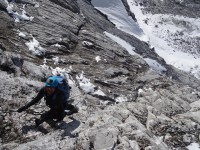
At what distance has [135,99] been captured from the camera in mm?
16719

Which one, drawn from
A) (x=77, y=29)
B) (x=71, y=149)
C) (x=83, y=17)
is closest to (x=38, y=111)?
(x=71, y=149)

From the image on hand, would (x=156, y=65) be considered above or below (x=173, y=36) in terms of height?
above

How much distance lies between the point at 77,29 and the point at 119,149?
1463 cm

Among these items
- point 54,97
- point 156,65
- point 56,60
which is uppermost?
point 54,97

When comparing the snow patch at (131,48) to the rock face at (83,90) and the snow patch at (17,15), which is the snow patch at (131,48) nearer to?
the rock face at (83,90)

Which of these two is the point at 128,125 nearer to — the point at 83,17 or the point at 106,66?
the point at 106,66

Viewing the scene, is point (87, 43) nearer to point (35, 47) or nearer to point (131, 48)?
point (35, 47)

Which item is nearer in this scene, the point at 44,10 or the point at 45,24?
the point at 45,24

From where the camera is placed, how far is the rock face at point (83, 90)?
8523 mm

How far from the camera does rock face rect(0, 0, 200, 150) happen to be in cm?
852

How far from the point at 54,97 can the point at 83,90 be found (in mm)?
6599

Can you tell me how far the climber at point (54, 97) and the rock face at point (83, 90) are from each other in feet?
1.22

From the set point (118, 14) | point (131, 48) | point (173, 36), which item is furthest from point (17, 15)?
point (173, 36)

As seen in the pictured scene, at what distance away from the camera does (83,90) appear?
15.0 metres
